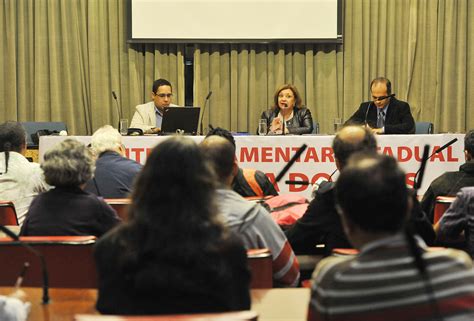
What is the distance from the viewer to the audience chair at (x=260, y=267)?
2162 millimetres

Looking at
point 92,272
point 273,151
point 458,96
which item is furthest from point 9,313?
point 458,96

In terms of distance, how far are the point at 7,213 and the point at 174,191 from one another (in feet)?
6.16

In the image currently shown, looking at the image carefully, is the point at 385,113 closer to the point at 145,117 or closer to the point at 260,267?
the point at 145,117

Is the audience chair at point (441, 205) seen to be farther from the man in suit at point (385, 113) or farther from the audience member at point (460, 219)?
the man in suit at point (385, 113)

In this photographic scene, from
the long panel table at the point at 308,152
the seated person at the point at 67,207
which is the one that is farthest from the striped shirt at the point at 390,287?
the long panel table at the point at 308,152

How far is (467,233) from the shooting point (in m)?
2.94

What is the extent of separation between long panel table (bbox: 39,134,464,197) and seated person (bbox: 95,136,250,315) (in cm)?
407

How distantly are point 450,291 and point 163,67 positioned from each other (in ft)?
22.2

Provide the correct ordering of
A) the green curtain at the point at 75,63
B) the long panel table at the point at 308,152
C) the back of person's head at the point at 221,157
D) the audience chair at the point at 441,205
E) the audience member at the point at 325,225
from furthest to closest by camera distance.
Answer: the green curtain at the point at 75,63 → the long panel table at the point at 308,152 → the audience chair at the point at 441,205 → the audience member at the point at 325,225 → the back of person's head at the point at 221,157

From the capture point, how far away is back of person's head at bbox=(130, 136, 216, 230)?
1.67 metres

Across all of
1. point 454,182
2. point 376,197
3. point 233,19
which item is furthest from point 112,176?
point 233,19

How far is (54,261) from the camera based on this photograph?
227cm

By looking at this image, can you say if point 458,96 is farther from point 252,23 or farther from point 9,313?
point 9,313

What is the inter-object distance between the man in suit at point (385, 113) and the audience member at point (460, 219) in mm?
3283
